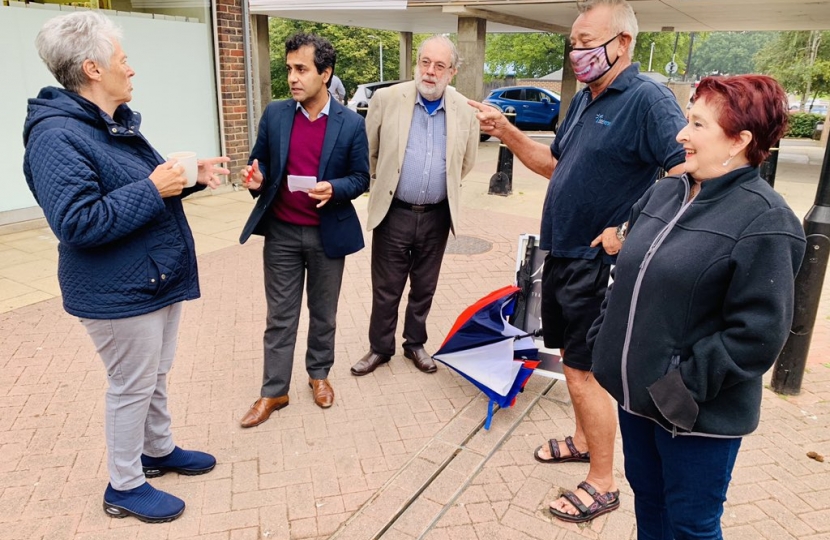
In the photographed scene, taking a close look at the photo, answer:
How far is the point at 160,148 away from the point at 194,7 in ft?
6.83

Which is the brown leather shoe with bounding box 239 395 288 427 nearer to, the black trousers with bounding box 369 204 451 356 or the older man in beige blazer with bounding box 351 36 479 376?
the older man in beige blazer with bounding box 351 36 479 376

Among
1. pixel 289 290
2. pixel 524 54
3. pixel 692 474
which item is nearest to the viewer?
pixel 692 474

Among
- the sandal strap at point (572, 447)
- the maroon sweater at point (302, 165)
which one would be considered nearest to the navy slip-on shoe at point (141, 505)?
the maroon sweater at point (302, 165)

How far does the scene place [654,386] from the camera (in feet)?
6.22

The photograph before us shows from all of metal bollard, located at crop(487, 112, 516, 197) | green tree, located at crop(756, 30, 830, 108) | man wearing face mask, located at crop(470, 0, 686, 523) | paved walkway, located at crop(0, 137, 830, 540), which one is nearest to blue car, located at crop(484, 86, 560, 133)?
metal bollard, located at crop(487, 112, 516, 197)

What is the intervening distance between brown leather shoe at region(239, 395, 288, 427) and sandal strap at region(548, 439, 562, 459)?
1.56m

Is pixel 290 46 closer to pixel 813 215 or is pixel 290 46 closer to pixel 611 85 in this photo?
pixel 611 85

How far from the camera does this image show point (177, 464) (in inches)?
120

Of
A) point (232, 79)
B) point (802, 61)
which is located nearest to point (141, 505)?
point (232, 79)

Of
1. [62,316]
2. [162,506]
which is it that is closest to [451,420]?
[162,506]

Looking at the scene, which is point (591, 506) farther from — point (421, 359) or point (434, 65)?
point (434, 65)

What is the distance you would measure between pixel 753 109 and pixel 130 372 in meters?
2.45

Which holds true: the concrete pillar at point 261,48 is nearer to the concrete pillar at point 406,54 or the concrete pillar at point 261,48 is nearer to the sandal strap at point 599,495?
the concrete pillar at point 406,54

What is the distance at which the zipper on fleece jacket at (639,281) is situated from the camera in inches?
75.3
